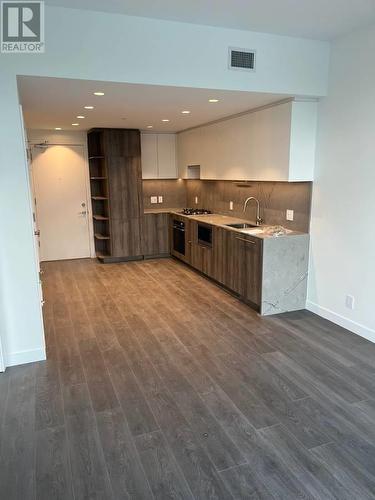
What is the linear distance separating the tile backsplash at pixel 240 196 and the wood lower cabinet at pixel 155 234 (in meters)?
0.65

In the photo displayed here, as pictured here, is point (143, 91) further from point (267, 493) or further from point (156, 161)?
point (156, 161)

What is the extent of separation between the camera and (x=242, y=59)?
349 cm

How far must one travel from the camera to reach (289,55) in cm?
368

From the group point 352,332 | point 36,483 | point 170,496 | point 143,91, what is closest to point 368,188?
point 352,332

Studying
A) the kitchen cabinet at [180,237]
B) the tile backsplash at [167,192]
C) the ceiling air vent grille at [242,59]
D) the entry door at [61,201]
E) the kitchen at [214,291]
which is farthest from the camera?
the tile backsplash at [167,192]

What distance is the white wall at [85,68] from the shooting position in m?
2.91

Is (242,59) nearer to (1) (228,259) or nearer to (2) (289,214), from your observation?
(2) (289,214)

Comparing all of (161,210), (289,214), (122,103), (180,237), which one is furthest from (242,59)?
(161,210)

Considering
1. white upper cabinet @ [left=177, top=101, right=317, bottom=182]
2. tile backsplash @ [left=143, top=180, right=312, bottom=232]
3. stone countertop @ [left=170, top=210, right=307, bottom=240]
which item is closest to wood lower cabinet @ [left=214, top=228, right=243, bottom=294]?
stone countertop @ [left=170, top=210, right=307, bottom=240]

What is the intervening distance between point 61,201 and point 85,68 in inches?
169

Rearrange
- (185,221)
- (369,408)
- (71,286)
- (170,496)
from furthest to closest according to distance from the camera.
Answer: (185,221) → (71,286) → (369,408) → (170,496)

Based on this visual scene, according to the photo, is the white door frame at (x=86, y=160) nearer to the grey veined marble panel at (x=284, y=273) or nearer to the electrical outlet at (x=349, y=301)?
the grey veined marble panel at (x=284, y=273)

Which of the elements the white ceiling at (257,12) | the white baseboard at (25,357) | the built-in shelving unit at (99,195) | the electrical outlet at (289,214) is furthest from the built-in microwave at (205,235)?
the white baseboard at (25,357)

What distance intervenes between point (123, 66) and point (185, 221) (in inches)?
135
